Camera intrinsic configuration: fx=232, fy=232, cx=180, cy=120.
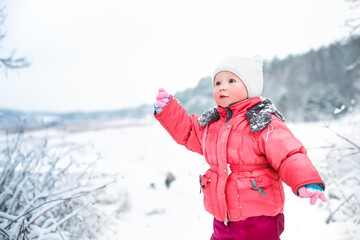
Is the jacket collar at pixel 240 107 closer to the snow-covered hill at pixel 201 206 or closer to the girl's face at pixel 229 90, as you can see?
the girl's face at pixel 229 90

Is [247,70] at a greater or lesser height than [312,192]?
greater

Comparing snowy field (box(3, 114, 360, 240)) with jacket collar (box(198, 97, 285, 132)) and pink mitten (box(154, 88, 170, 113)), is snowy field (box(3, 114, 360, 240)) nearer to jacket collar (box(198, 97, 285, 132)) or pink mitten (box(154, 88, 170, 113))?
jacket collar (box(198, 97, 285, 132))

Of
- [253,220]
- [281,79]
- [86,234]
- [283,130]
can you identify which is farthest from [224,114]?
[281,79]

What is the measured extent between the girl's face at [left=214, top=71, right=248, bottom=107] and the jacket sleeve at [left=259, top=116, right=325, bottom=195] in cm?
28

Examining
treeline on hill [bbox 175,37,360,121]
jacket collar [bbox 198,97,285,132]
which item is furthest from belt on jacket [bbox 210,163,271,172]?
treeline on hill [bbox 175,37,360,121]

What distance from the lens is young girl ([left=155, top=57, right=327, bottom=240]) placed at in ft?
4.50

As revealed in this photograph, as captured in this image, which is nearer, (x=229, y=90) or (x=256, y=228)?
(x=256, y=228)

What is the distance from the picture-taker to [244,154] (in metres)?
1.46

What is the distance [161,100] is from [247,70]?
2.11 feet

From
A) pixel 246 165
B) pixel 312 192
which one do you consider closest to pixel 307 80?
pixel 246 165

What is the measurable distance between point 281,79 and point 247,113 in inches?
1364

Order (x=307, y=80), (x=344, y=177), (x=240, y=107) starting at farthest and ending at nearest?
(x=307, y=80) < (x=344, y=177) < (x=240, y=107)

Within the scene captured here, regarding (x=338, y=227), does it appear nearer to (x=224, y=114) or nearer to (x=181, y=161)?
(x=224, y=114)

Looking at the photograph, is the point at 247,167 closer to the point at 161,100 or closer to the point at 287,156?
the point at 287,156
